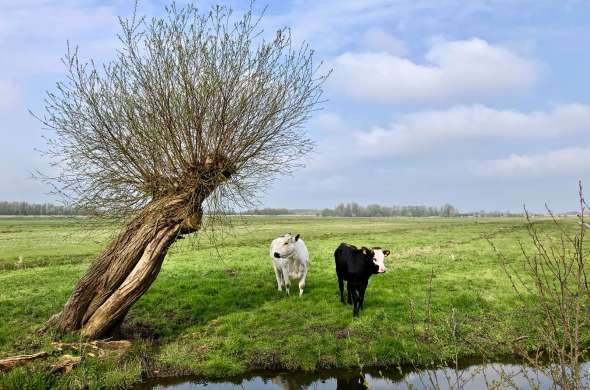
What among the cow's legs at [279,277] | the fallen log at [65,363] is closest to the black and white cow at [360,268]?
the cow's legs at [279,277]

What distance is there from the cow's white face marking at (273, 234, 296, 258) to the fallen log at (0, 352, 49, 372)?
8.12 metres

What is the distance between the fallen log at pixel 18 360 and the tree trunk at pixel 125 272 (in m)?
1.62

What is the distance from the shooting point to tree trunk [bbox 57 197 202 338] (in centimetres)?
1260

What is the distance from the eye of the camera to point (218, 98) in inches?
480

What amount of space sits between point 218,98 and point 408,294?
10669 millimetres

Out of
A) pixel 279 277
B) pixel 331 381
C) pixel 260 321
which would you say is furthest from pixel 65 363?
pixel 279 277

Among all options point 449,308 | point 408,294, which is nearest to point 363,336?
point 449,308

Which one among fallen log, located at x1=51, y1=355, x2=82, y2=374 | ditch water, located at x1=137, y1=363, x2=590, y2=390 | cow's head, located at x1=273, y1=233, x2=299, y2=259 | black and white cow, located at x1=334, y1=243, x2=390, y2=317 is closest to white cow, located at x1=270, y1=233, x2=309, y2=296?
cow's head, located at x1=273, y1=233, x2=299, y2=259

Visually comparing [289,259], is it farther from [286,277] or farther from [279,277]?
[279,277]

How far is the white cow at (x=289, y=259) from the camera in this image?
1672cm

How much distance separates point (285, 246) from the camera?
1672 centimetres

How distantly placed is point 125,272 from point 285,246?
603 centimetres

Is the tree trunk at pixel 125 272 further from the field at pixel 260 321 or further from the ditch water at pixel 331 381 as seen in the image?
the ditch water at pixel 331 381

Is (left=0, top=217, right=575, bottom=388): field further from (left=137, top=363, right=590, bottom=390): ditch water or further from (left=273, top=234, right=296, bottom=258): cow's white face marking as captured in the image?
(left=273, top=234, right=296, bottom=258): cow's white face marking
